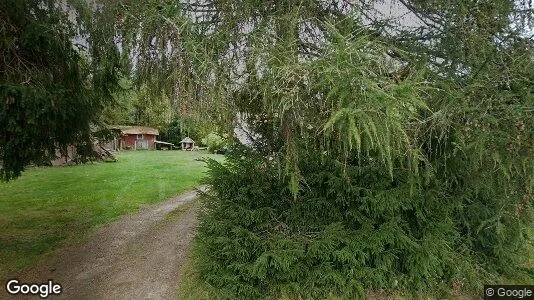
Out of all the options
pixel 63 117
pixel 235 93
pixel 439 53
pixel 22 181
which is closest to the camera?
pixel 235 93

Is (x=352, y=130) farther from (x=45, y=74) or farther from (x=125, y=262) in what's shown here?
(x=125, y=262)

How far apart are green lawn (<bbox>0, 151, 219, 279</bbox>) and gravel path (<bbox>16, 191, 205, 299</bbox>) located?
55 centimetres

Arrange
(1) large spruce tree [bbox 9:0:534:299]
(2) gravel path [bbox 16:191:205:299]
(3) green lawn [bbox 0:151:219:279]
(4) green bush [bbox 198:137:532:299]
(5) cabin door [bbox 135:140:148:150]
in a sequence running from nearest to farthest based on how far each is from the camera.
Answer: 1. (1) large spruce tree [bbox 9:0:534:299]
2. (4) green bush [bbox 198:137:532:299]
3. (2) gravel path [bbox 16:191:205:299]
4. (3) green lawn [bbox 0:151:219:279]
5. (5) cabin door [bbox 135:140:148:150]

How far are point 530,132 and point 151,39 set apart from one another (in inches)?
161

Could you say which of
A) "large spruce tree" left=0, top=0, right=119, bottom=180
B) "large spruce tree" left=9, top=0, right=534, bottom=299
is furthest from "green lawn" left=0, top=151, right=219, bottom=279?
"large spruce tree" left=9, top=0, right=534, bottom=299

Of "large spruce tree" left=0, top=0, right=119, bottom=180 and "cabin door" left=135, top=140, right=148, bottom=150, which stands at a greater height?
"large spruce tree" left=0, top=0, right=119, bottom=180

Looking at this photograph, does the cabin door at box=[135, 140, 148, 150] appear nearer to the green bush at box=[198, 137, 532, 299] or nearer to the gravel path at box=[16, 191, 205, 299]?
the gravel path at box=[16, 191, 205, 299]

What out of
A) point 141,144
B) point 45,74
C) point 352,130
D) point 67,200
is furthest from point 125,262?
point 141,144

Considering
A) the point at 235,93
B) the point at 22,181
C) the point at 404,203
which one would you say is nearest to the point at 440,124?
the point at 404,203

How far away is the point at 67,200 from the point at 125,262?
6462 mm

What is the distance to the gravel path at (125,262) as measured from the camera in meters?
5.57

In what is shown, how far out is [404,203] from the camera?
17.6 feet

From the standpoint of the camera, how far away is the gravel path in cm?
557

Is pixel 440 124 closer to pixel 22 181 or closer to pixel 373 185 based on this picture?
pixel 373 185
